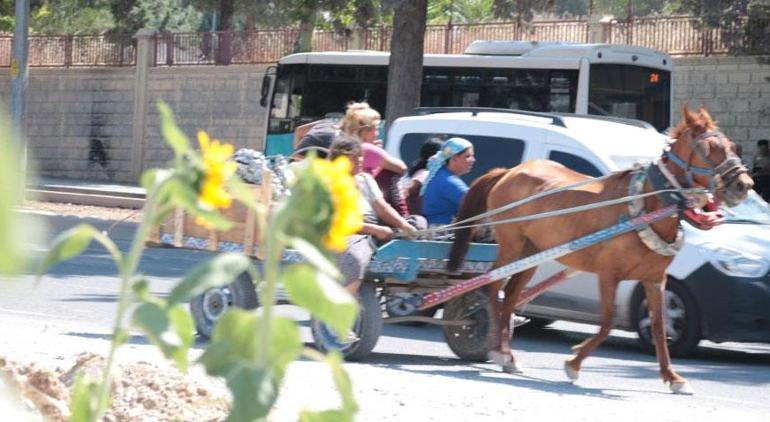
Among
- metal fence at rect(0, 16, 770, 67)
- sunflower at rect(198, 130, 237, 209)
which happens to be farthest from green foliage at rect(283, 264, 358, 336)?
metal fence at rect(0, 16, 770, 67)

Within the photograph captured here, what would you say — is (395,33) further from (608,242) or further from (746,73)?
(608,242)

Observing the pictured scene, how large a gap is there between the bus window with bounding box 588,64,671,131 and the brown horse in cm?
1522

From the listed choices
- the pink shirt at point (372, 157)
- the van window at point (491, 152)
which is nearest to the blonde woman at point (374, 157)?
the pink shirt at point (372, 157)

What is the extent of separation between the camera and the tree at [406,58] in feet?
82.7

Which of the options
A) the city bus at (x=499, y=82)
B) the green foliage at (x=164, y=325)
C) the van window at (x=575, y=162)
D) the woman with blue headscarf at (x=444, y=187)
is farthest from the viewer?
the city bus at (x=499, y=82)

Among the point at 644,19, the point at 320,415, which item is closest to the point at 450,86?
the point at 644,19

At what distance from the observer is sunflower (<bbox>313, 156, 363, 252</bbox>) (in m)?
1.88

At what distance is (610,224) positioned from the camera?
31.9 ft

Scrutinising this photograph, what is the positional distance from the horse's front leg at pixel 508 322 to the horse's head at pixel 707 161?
1376 mm

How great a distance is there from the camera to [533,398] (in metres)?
8.07

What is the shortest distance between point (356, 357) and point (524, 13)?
1777 centimetres

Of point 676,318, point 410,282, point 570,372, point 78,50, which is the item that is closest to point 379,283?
point 410,282

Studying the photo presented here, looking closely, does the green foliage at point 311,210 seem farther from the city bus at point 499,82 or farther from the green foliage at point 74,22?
the green foliage at point 74,22

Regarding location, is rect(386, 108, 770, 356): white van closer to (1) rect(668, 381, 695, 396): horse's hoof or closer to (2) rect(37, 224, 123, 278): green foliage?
(1) rect(668, 381, 695, 396): horse's hoof
